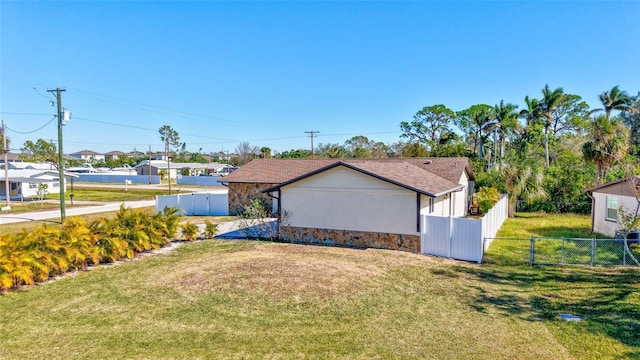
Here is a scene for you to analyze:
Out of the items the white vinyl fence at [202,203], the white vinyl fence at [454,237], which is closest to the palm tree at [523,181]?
the white vinyl fence at [454,237]

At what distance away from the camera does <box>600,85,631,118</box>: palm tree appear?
3972 cm

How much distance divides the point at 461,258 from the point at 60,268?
1326cm

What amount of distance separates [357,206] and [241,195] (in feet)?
42.3

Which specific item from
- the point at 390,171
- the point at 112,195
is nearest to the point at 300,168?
the point at 390,171

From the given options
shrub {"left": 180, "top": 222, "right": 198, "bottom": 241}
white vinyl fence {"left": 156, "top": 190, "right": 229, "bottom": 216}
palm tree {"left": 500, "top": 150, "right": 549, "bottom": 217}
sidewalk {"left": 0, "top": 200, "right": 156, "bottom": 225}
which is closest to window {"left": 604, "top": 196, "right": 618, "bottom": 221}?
palm tree {"left": 500, "top": 150, "right": 549, "bottom": 217}

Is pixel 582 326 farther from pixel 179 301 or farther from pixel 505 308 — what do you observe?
pixel 179 301

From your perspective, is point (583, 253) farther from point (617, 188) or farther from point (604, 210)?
point (604, 210)

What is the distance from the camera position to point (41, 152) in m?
66.2

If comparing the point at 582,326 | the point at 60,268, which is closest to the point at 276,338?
the point at 582,326

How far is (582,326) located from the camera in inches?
311

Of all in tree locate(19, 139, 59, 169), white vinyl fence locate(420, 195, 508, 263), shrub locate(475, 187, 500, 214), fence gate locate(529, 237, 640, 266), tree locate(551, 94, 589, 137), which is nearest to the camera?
fence gate locate(529, 237, 640, 266)

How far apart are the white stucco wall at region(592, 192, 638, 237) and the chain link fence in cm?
237

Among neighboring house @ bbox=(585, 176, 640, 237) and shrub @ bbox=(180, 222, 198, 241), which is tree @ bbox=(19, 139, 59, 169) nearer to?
shrub @ bbox=(180, 222, 198, 241)

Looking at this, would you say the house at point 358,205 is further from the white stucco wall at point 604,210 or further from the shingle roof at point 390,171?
the white stucco wall at point 604,210
